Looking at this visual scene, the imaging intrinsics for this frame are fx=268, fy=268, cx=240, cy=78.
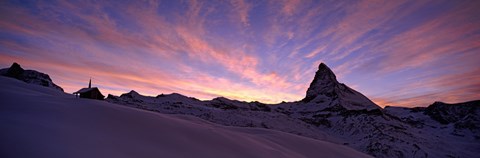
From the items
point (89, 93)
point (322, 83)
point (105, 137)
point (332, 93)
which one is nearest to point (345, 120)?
point (332, 93)

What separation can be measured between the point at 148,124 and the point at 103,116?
0.87 meters

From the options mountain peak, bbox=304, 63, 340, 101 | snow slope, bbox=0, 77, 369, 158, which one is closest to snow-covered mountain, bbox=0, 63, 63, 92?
snow slope, bbox=0, 77, 369, 158

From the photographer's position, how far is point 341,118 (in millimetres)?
60062

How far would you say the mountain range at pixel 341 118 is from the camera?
134 feet

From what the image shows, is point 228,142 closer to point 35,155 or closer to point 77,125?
point 77,125

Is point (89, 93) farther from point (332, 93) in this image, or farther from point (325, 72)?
point (325, 72)

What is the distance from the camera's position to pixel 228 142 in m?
5.01

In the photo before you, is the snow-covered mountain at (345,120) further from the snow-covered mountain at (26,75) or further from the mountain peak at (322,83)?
the snow-covered mountain at (26,75)

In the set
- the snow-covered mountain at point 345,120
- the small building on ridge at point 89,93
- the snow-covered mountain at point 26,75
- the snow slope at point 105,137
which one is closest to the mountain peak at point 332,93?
the snow-covered mountain at point 345,120

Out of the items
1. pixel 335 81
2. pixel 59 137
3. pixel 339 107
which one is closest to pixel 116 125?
pixel 59 137

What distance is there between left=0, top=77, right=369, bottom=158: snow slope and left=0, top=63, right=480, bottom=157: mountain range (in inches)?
1196

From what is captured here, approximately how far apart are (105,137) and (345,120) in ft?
195

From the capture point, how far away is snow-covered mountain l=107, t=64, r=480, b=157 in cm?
4041

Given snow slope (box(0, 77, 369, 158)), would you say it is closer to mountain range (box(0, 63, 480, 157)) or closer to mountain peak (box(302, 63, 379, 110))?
mountain range (box(0, 63, 480, 157))
